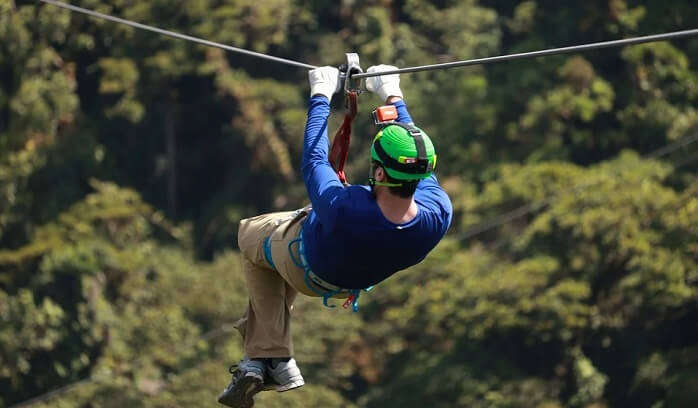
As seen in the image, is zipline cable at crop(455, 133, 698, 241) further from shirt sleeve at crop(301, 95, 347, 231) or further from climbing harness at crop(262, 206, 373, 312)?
shirt sleeve at crop(301, 95, 347, 231)

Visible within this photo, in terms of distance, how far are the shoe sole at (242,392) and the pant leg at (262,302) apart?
0.27 feet

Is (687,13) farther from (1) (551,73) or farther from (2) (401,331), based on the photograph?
(2) (401,331)

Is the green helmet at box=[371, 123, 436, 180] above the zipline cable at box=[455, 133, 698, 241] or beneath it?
beneath

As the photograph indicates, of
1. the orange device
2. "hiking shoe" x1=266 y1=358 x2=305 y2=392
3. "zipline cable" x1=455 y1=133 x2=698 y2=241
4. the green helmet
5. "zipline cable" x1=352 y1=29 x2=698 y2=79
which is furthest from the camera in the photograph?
"zipline cable" x1=455 y1=133 x2=698 y2=241

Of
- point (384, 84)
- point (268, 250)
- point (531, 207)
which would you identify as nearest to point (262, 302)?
point (268, 250)

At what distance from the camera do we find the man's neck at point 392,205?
4.31 m

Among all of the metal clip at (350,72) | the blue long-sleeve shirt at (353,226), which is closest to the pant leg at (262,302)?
the blue long-sleeve shirt at (353,226)

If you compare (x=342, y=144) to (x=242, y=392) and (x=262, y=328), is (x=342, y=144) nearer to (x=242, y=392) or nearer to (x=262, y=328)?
(x=262, y=328)

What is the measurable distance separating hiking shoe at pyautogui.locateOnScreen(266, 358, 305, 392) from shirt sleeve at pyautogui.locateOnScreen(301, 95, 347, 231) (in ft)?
2.40

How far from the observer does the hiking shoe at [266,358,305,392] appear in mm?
4977

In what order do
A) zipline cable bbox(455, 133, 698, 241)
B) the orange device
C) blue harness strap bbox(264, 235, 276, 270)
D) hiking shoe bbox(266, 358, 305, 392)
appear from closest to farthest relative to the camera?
the orange device
blue harness strap bbox(264, 235, 276, 270)
hiking shoe bbox(266, 358, 305, 392)
zipline cable bbox(455, 133, 698, 241)

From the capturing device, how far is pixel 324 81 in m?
4.68

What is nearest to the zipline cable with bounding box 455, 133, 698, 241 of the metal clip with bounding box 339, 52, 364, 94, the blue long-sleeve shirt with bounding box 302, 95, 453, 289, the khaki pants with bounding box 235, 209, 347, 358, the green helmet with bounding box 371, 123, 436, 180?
the khaki pants with bounding box 235, 209, 347, 358

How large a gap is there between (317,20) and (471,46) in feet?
6.89
